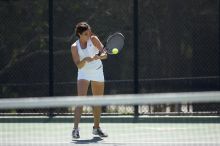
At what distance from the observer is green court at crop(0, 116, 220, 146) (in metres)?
9.48

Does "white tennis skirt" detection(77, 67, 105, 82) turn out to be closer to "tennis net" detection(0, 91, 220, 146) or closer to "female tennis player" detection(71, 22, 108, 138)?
"female tennis player" detection(71, 22, 108, 138)

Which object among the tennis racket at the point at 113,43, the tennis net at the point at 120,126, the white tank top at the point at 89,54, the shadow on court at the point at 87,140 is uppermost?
the tennis racket at the point at 113,43

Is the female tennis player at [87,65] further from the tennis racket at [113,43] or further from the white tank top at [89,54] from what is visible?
the tennis racket at [113,43]

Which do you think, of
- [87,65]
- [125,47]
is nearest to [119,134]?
[87,65]

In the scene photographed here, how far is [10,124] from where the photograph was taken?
42.4 feet

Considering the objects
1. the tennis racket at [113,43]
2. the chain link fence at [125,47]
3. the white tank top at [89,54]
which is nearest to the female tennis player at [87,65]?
the white tank top at [89,54]

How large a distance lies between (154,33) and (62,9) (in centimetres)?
179

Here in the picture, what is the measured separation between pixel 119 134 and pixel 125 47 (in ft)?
10.7

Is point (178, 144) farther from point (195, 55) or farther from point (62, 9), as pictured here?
point (62, 9)

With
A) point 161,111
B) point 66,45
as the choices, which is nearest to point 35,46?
point 66,45

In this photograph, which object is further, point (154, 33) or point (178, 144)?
point (154, 33)

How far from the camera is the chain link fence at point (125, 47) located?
1345 centimetres

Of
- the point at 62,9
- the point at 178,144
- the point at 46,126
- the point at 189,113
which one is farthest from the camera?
the point at 62,9

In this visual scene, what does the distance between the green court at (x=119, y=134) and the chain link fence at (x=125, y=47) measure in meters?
1.01
